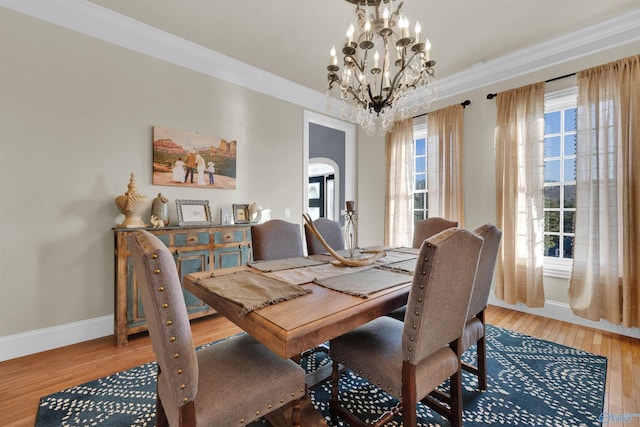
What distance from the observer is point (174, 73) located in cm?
294

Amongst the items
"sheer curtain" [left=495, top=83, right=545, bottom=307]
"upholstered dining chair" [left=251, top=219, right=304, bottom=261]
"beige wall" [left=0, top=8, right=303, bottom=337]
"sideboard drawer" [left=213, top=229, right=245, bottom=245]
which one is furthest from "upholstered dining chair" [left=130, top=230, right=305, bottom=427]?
"sheer curtain" [left=495, top=83, right=545, bottom=307]

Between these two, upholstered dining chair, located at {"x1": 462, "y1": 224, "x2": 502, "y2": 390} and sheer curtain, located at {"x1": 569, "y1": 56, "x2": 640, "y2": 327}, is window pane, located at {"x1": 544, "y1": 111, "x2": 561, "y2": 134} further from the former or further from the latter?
upholstered dining chair, located at {"x1": 462, "y1": 224, "x2": 502, "y2": 390}

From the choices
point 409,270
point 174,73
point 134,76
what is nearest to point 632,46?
point 409,270

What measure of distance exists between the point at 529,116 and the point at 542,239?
136cm

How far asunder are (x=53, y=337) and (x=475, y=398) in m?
3.26

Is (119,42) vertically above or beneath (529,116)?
above

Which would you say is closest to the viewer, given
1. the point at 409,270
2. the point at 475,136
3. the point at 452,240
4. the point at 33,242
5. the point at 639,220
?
the point at 452,240

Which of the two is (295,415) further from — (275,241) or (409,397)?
(275,241)

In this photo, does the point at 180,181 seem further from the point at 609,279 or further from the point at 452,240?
the point at 609,279

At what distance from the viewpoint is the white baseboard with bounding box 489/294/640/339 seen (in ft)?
8.43

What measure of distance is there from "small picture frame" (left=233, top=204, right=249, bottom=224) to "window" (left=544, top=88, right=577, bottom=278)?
345cm

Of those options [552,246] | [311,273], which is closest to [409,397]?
[311,273]

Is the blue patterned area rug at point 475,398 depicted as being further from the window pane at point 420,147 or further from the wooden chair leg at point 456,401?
the window pane at point 420,147

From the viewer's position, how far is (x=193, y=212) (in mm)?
2986
